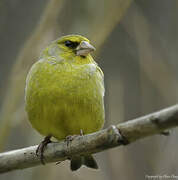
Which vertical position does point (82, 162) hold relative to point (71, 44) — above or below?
below

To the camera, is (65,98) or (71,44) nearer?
(65,98)

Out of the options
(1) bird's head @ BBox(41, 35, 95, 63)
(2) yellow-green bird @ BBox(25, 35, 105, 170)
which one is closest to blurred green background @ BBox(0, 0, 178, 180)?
(1) bird's head @ BBox(41, 35, 95, 63)

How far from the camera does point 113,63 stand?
17.6ft

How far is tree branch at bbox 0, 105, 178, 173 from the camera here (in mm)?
2109

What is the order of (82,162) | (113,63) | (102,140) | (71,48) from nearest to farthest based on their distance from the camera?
(102,140), (82,162), (71,48), (113,63)

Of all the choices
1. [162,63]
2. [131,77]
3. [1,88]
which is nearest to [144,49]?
[162,63]

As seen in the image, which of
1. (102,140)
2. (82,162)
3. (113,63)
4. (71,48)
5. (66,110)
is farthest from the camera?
(113,63)

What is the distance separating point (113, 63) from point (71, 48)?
166cm

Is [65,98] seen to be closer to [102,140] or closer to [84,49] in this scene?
[84,49]

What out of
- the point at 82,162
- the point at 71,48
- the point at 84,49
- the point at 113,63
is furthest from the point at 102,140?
the point at 113,63

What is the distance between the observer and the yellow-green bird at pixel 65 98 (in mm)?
3195

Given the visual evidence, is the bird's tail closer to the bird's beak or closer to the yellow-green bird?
the yellow-green bird

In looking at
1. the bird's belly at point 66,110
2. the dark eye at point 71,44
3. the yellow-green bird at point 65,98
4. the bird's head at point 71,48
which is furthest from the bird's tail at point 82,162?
the dark eye at point 71,44

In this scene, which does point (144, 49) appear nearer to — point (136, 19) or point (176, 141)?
point (136, 19)
